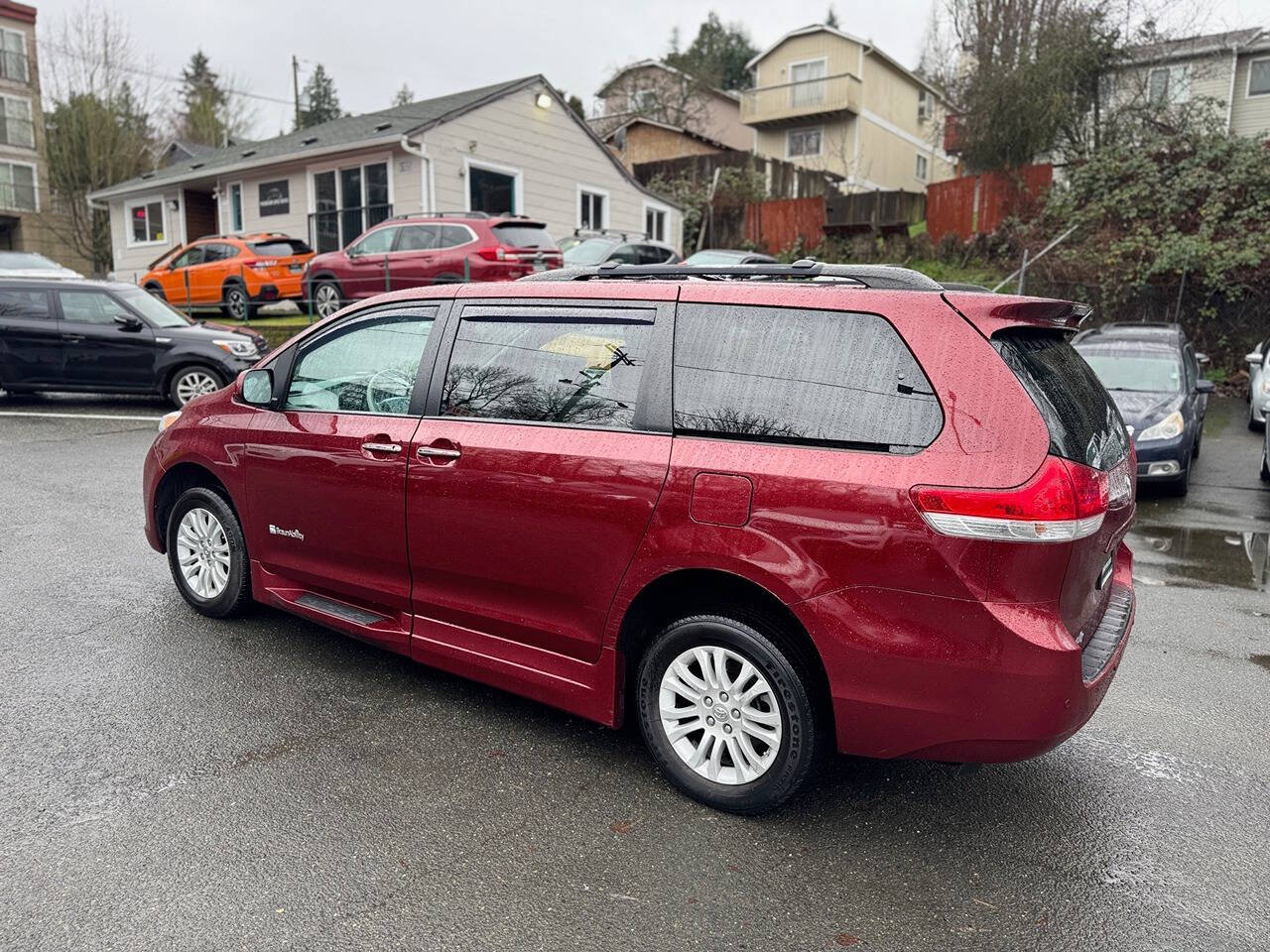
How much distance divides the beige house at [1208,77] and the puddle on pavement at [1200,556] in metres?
14.7

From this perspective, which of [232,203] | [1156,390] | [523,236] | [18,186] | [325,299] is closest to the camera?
[1156,390]

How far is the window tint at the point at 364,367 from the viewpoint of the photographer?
156 inches

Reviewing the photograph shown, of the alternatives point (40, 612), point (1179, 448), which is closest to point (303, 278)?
point (40, 612)

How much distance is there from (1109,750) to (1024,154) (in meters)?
20.6

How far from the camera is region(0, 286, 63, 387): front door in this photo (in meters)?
11.7

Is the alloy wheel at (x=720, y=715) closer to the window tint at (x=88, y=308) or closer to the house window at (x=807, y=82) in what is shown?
the window tint at (x=88, y=308)

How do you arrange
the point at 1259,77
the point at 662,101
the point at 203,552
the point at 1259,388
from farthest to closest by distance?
the point at 662,101
the point at 1259,77
the point at 1259,388
the point at 203,552

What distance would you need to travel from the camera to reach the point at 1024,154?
2109 centimetres

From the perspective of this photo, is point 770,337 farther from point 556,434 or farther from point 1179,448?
point 1179,448

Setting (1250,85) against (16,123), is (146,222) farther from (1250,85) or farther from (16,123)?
(1250,85)

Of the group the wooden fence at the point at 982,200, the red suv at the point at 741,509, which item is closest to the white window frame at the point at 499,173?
the wooden fence at the point at 982,200

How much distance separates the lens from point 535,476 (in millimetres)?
3375

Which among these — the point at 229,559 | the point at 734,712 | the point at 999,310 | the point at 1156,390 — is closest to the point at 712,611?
the point at 734,712

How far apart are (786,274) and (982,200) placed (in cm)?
2088
